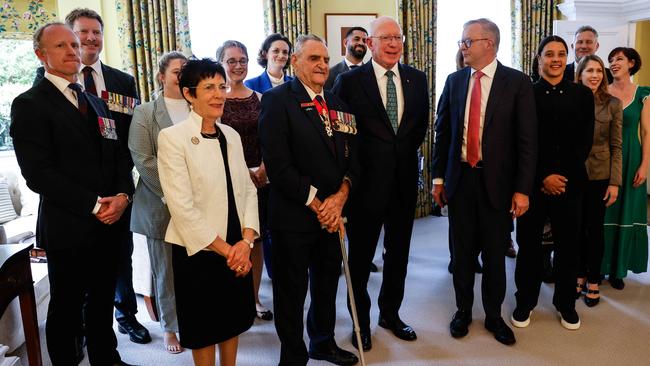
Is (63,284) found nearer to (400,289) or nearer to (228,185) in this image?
(228,185)

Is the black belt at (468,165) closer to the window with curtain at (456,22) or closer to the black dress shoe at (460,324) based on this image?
the black dress shoe at (460,324)

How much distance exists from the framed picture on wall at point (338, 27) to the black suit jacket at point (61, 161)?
3.55 meters

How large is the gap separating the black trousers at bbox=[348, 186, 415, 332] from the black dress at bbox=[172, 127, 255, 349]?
785mm

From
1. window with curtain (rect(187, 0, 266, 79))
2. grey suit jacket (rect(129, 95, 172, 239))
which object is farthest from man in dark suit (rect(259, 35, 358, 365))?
window with curtain (rect(187, 0, 266, 79))

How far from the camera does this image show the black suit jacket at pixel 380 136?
247 cm

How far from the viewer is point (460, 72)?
2719 mm

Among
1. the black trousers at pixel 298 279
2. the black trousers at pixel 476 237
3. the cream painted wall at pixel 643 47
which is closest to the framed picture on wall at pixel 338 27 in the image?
the black trousers at pixel 476 237

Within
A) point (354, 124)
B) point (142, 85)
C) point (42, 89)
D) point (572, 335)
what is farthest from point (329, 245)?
point (142, 85)

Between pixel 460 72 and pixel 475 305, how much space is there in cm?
146

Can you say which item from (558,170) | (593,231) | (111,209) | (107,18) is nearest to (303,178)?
(111,209)

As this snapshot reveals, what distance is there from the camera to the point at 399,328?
2.73 metres

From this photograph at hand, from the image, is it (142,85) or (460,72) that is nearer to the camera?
(460,72)

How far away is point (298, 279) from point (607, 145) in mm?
2128

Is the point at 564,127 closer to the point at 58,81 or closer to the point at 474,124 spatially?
the point at 474,124
